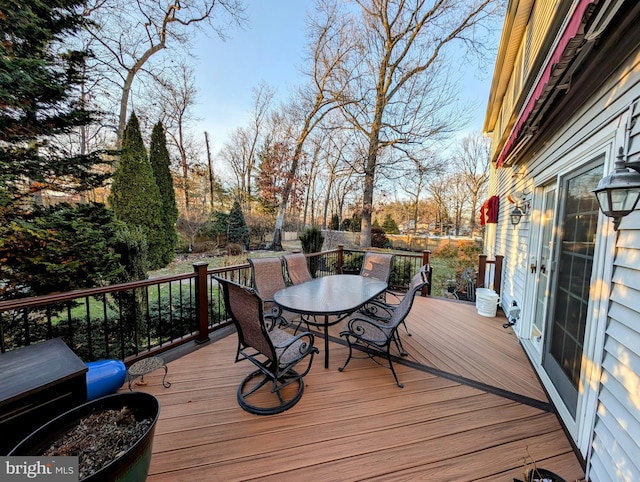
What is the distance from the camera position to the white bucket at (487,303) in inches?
162

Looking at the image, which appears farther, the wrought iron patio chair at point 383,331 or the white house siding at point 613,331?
the wrought iron patio chair at point 383,331

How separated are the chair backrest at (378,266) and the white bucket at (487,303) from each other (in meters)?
1.68

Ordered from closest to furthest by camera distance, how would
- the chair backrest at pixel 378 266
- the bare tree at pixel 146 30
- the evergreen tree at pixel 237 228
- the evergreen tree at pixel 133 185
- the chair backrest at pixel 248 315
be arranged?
the chair backrest at pixel 248 315
the chair backrest at pixel 378 266
the evergreen tree at pixel 133 185
the bare tree at pixel 146 30
the evergreen tree at pixel 237 228

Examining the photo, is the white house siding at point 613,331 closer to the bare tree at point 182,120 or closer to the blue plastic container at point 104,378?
the blue plastic container at point 104,378

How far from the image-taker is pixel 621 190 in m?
1.18

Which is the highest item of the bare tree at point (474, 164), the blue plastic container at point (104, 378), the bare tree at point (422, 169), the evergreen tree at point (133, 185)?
the bare tree at point (474, 164)

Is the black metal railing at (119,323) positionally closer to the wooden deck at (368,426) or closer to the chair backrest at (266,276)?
the chair backrest at (266,276)

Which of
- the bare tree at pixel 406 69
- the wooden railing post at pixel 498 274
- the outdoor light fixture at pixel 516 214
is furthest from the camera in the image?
the bare tree at pixel 406 69

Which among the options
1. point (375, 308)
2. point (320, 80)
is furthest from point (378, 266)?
point (320, 80)

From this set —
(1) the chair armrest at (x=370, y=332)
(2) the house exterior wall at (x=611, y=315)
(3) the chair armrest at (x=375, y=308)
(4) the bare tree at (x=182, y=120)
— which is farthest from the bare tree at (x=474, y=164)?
(1) the chair armrest at (x=370, y=332)

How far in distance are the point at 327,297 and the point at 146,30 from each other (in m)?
10.0

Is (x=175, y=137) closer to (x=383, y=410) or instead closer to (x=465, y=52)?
(x=465, y=52)

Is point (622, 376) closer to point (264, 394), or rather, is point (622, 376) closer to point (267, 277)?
point (264, 394)

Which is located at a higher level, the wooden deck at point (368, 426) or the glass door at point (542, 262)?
the glass door at point (542, 262)
